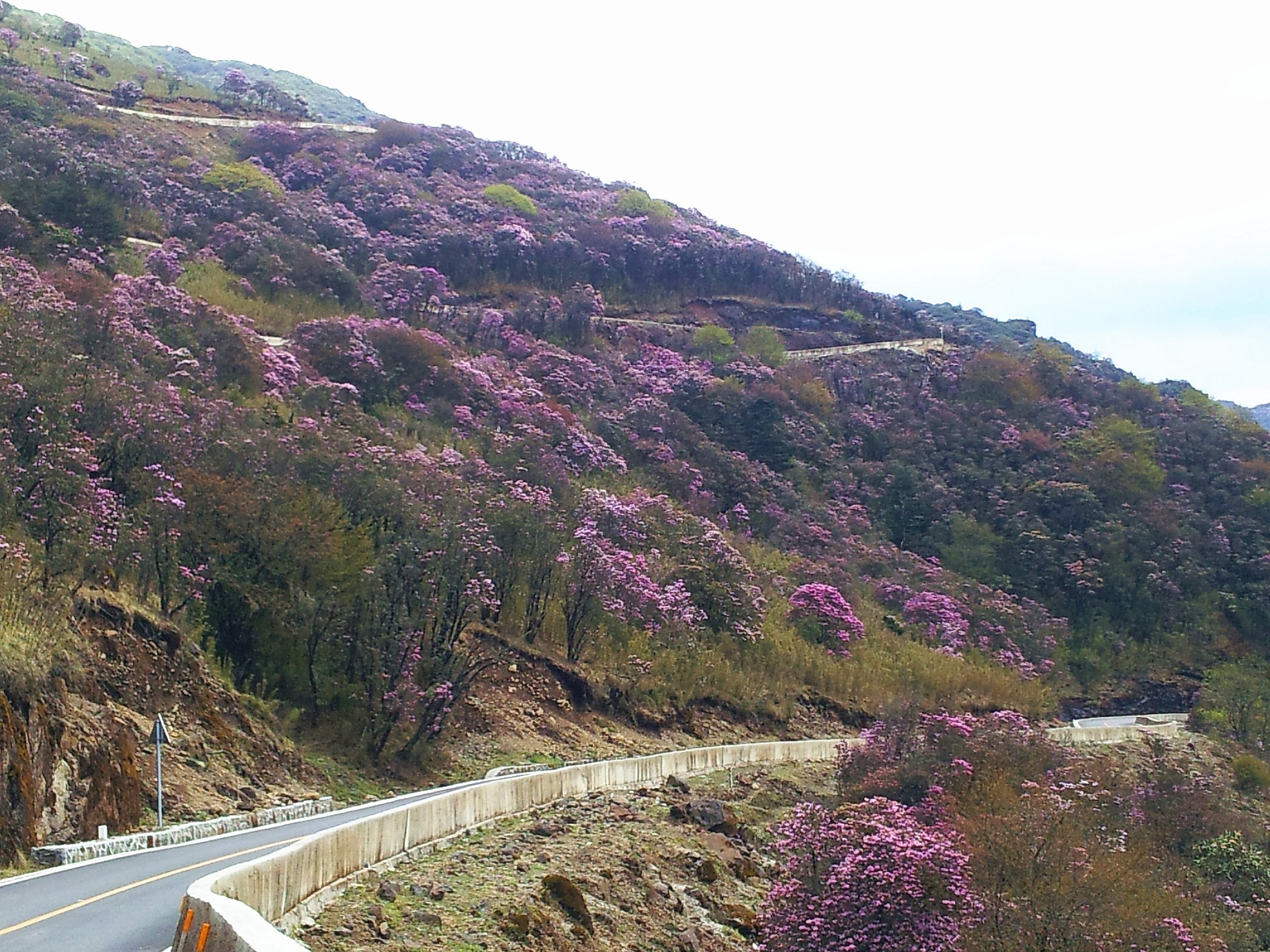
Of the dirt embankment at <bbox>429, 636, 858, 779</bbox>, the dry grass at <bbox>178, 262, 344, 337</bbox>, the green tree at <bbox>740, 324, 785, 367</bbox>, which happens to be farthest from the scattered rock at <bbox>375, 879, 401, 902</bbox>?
the green tree at <bbox>740, 324, 785, 367</bbox>

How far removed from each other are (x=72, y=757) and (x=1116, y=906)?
13.5 m

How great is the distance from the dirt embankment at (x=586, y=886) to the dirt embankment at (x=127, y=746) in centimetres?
410

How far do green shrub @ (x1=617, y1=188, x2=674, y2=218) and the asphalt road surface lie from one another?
72.6m

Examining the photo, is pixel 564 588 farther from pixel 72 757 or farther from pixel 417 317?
pixel 417 317

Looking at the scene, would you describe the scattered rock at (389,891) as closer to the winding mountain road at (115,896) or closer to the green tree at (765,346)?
the winding mountain road at (115,896)

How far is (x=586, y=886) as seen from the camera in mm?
16875

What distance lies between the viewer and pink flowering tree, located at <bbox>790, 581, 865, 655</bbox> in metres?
45.1

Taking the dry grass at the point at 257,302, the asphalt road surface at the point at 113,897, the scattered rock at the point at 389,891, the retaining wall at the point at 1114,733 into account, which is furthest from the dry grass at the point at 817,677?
the scattered rock at the point at 389,891

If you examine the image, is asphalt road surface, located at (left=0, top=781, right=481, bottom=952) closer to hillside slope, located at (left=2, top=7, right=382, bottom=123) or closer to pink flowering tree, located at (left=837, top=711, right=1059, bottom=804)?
pink flowering tree, located at (left=837, top=711, right=1059, bottom=804)

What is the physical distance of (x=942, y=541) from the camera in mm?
60594

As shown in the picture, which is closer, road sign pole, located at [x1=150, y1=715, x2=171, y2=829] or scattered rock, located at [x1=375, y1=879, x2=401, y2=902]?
scattered rock, located at [x1=375, y1=879, x2=401, y2=902]

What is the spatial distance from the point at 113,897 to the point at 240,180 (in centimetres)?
5768

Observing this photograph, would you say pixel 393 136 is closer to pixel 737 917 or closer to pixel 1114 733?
pixel 1114 733

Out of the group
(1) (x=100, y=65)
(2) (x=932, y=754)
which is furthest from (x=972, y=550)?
(1) (x=100, y=65)
